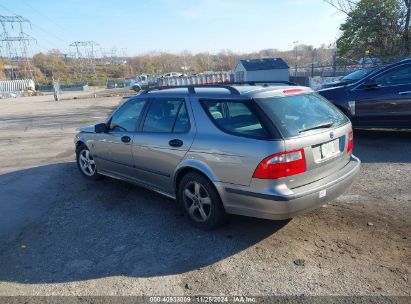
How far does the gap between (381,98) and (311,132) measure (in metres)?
4.71

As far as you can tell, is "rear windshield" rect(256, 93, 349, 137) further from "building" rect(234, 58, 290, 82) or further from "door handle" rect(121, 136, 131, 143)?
"building" rect(234, 58, 290, 82)

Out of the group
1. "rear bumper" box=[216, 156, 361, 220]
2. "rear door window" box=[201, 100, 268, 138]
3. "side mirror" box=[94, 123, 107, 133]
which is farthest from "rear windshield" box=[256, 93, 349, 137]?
"side mirror" box=[94, 123, 107, 133]

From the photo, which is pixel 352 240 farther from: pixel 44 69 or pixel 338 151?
pixel 44 69

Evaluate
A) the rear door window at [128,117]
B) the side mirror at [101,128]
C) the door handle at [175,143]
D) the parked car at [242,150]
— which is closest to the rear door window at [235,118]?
the parked car at [242,150]

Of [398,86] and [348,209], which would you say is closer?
[348,209]

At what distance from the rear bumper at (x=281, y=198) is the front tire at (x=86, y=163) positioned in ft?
10.2

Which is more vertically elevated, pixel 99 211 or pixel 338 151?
pixel 338 151

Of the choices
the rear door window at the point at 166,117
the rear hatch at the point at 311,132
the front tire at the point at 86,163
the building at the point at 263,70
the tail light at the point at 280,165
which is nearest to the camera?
the tail light at the point at 280,165

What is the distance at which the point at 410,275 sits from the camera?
2951mm

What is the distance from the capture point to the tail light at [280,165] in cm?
322

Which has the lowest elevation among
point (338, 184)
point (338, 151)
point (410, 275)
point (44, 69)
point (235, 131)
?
point (410, 275)

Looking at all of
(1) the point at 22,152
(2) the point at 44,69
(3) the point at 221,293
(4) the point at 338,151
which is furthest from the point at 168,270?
(2) the point at 44,69

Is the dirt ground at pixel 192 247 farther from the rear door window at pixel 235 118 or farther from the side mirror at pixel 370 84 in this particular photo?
the side mirror at pixel 370 84

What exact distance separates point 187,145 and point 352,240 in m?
2.01
